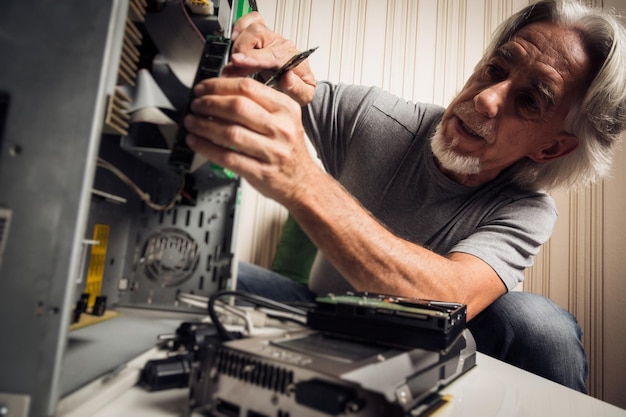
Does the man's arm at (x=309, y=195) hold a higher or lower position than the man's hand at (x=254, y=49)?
lower

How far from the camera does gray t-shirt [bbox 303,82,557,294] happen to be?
996mm

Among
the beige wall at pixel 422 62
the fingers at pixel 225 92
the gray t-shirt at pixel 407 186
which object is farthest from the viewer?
the beige wall at pixel 422 62

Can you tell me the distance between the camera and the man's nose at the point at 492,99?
102cm

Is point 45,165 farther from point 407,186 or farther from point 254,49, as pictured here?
point 407,186

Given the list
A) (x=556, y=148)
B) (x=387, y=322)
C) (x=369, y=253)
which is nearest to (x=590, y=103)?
(x=556, y=148)

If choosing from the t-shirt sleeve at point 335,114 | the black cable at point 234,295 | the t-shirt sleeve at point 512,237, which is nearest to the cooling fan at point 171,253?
the black cable at point 234,295

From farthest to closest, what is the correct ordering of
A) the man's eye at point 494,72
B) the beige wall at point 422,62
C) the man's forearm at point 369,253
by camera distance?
the beige wall at point 422,62 < the man's eye at point 494,72 < the man's forearm at point 369,253

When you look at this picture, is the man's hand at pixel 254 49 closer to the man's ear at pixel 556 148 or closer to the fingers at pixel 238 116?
the fingers at pixel 238 116

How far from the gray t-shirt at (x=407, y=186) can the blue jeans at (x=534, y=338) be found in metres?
0.12

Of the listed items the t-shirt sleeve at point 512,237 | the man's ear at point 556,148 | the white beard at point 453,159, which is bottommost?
→ the t-shirt sleeve at point 512,237

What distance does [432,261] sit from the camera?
69 cm

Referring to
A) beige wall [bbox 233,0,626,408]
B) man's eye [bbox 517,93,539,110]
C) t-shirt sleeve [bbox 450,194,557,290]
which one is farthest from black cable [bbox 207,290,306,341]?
beige wall [bbox 233,0,626,408]

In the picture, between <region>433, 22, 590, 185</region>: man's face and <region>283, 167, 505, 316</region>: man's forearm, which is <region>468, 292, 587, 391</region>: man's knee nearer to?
<region>283, 167, 505, 316</region>: man's forearm

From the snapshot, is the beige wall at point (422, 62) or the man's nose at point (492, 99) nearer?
the man's nose at point (492, 99)
